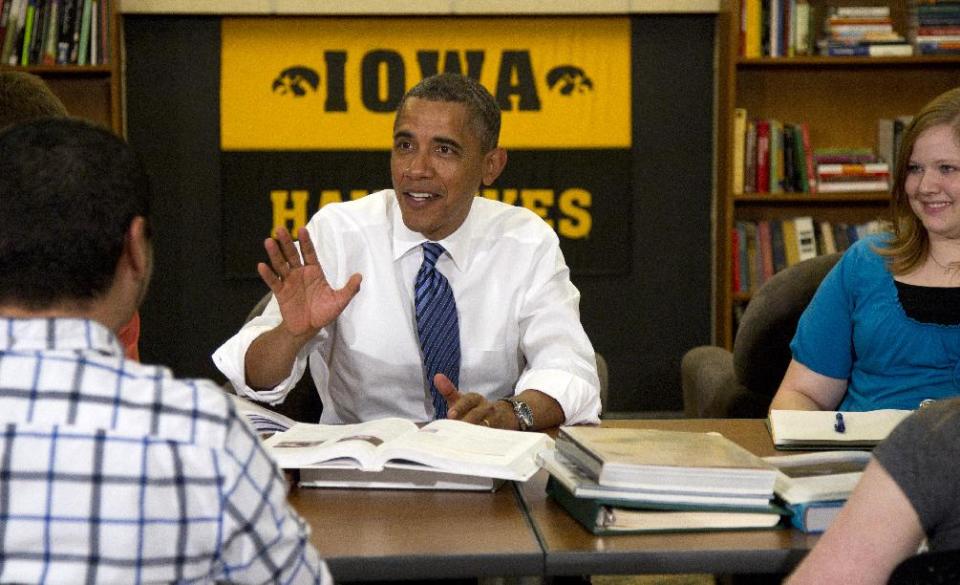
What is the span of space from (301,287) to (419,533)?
79cm

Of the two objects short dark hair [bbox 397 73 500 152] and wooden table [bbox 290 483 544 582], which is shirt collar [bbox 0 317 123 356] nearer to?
wooden table [bbox 290 483 544 582]

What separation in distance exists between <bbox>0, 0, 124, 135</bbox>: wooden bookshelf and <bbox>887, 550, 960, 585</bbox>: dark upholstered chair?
445cm

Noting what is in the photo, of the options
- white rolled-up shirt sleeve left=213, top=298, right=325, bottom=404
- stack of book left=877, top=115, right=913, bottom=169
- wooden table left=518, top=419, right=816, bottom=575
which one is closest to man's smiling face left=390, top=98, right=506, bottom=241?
white rolled-up shirt sleeve left=213, top=298, right=325, bottom=404

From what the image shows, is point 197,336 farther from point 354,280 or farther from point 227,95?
point 354,280

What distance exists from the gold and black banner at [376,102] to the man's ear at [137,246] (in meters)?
4.01

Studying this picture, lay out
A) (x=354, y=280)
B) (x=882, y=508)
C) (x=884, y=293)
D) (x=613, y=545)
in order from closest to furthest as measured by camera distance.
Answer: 1. (x=882, y=508)
2. (x=613, y=545)
3. (x=354, y=280)
4. (x=884, y=293)

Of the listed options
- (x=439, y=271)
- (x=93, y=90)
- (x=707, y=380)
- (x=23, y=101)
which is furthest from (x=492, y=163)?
(x=93, y=90)

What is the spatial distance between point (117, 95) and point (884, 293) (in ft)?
11.8

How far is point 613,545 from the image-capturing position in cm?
145

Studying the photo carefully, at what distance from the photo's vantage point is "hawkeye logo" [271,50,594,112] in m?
5.13

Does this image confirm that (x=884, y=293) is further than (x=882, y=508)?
Yes

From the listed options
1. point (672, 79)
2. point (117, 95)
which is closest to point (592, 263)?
point (672, 79)

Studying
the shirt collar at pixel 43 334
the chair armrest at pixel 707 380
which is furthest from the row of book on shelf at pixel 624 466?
the chair armrest at pixel 707 380

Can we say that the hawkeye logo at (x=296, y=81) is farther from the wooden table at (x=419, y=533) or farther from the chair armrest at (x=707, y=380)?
the wooden table at (x=419, y=533)
